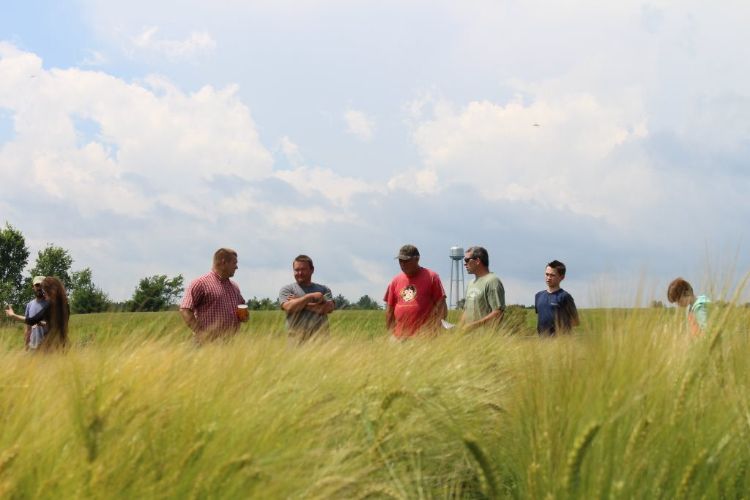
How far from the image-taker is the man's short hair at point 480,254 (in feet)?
26.0

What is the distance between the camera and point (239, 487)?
2.38m

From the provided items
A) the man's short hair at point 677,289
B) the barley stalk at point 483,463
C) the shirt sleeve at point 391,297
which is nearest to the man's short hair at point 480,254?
the shirt sleeve at point 391,297

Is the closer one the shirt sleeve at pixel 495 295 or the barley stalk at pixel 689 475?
the barley stalk at pixel 689 475

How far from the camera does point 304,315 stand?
7793 mm

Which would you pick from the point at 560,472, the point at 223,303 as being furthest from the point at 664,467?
the point at 223,303

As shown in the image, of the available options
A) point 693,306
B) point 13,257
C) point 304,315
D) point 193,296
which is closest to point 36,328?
point 193,296

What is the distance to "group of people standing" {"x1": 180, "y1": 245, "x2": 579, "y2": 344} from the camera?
7.34 meters

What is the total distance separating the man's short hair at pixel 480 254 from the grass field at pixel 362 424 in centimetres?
393

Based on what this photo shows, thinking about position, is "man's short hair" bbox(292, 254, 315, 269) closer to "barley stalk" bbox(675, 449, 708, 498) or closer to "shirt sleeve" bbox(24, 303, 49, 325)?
"shirt sleeve" bbox(24, 303, 49, 325)

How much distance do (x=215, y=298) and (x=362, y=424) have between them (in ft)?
13.5

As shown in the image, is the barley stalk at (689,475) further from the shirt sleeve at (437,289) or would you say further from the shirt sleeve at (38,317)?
the shirt sleeve at (38,317)

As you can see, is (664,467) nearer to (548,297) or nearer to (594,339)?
(594,339)

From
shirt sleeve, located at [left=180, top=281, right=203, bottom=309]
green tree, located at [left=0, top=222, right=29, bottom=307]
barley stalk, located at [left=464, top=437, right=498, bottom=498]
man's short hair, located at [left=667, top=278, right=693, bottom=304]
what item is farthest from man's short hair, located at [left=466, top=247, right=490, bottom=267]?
green tree, located at [left=0, top=222, right=29, bottom=307]

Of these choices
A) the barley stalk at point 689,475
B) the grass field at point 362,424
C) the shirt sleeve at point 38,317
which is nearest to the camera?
the grass field at point 362,424
